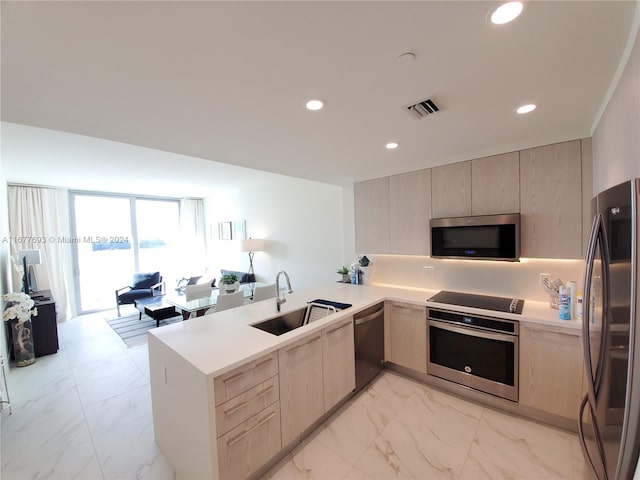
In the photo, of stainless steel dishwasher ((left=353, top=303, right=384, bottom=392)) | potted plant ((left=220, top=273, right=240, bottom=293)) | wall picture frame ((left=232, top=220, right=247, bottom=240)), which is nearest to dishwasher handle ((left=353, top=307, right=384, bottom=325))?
stainless steel dishwasher ((left=353, top=303, right=384, bottom=392))

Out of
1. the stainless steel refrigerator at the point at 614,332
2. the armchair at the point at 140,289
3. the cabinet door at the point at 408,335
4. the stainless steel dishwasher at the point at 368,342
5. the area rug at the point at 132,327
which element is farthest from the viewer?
the armchair at the point at 140,289

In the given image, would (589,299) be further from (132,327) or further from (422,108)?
(132,327)

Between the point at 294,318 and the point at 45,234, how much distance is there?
5.68m

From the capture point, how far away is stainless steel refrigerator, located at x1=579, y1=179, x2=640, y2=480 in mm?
890

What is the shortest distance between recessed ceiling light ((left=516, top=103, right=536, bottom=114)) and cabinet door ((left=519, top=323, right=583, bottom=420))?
5.15 ft

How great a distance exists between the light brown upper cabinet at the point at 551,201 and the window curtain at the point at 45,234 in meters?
7.22

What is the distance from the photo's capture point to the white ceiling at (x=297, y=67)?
3.02ft

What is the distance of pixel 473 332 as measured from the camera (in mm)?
2221

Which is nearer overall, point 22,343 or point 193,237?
point 22,343

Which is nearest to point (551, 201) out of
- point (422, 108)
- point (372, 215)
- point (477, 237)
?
point (477, 237)

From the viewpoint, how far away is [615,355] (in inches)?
40.0

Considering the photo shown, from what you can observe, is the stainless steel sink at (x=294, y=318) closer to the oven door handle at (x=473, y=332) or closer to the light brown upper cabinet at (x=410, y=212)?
the oven door handle at (x=473, y=332)

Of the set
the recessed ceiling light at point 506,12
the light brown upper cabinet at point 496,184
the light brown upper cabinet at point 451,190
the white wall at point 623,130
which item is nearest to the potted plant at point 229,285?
the light brown upper cabinet at point 451,190

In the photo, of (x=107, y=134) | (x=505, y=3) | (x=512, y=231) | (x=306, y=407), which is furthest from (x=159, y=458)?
(x=512, y=231)
